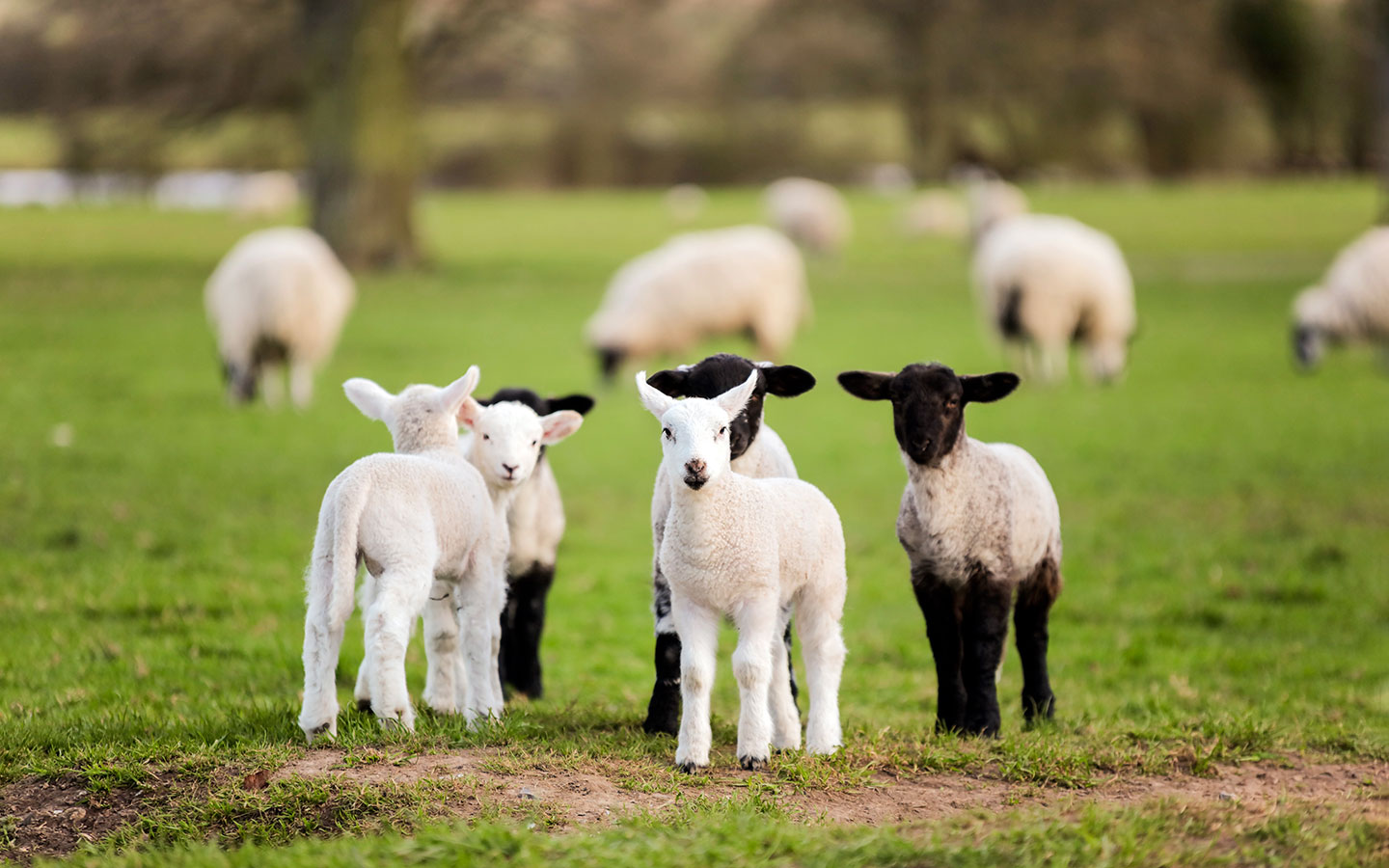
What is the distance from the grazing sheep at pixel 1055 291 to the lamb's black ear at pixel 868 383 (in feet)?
41.3

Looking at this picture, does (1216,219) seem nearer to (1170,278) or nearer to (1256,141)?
(1170,278)

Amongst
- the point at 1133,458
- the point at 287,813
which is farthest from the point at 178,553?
the point at 1133,458

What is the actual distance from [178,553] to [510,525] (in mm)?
4495

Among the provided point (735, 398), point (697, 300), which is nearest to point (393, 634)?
point (735, 398)

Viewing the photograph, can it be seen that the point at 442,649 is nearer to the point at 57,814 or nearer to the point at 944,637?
the point at 57,814

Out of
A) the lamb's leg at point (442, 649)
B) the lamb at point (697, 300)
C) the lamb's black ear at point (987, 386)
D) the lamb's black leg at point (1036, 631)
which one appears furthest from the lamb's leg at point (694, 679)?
the lamb at point (697, 300)

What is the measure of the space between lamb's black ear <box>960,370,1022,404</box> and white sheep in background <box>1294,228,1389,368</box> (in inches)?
650

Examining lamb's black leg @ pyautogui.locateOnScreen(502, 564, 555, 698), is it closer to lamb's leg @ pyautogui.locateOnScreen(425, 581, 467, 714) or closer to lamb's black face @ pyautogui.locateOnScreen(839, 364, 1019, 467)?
lamb's leg @ pyautogui.locateOnScreen(425, 581, 467, 714)

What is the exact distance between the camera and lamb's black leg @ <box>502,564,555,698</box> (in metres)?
6.62

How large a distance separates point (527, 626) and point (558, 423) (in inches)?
46.2

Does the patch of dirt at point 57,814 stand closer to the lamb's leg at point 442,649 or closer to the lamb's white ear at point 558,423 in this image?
the lamb's leg at point 442,649

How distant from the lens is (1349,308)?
798 inches

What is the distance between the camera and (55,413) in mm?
15508

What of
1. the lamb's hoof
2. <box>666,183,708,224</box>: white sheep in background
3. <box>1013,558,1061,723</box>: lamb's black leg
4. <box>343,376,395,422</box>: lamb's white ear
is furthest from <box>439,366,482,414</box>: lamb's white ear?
<box>666,183,708,224</box>: white sheep in background
